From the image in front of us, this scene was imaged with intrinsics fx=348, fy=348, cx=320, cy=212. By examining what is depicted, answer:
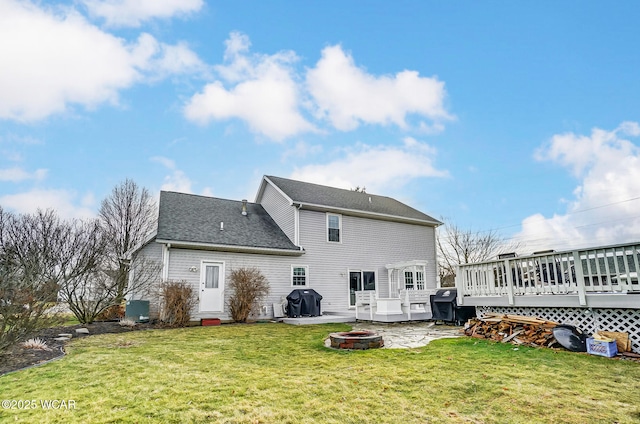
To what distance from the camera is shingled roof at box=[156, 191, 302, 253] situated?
40.7ft

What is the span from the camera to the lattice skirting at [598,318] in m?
5.88

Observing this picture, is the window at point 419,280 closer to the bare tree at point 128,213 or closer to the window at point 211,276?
the window at point 211,276

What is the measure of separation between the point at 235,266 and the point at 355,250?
5.71 metres

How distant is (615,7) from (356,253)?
1211cm

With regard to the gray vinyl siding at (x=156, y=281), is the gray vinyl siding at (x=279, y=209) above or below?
above

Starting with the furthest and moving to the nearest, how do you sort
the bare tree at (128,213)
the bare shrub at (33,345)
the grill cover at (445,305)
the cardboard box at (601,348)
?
the bare tree at (128,213)
the grill cover at (445,305)
the bare shrub at (33,345)
the cardboard box at (601,348)

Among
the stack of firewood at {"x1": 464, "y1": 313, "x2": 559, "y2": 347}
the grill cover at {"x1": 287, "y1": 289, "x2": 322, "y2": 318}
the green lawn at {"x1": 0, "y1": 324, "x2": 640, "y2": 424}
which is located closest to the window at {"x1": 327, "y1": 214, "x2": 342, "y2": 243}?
the grill cover at {"x1": 287, "y1": 289, "x2": 322, "y2": 318}

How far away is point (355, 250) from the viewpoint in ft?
52.7

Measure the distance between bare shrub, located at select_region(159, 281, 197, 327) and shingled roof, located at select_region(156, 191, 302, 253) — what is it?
1.52 meters

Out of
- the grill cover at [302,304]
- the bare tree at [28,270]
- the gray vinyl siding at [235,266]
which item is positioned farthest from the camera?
the grill cover at [302,304]

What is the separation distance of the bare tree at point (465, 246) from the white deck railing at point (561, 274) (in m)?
19.9

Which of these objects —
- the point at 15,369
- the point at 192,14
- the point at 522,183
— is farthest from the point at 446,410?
the point at 522,183

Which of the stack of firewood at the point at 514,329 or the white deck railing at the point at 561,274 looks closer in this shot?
the white deck railing at the point at 561,274

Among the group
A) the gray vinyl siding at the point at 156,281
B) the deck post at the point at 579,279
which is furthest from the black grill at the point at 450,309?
the gray vinyl siding at the point at 156,281
